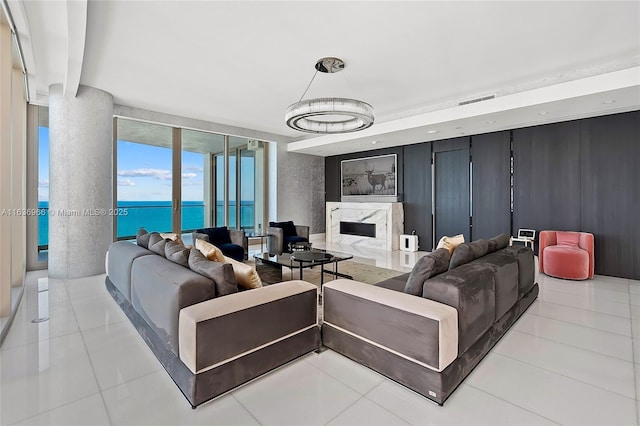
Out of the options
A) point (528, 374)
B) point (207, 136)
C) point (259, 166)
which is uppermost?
point (207, 136)

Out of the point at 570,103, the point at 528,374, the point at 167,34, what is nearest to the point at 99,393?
the point at 528,374

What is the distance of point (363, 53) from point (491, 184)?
170 inches

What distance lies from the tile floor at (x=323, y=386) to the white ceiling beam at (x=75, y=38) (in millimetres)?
2934

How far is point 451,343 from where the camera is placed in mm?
2000

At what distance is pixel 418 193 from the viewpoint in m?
7.85

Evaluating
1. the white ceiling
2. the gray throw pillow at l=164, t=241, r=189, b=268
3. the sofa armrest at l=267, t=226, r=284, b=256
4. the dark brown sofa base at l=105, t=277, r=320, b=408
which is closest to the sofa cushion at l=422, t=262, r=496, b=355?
the dark brown sofa base at l=105, t=277, r=320, b=408

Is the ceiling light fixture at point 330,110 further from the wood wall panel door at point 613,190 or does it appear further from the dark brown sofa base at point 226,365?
the wood wall panel door at point 613,190

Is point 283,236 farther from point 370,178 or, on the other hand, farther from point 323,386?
point 323,386

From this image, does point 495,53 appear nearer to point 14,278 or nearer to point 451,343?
point 451,343

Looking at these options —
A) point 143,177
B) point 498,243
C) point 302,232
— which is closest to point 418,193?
point 302,232

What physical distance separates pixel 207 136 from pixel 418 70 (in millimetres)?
5244

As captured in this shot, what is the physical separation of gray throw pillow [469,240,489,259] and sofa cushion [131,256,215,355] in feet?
7.68

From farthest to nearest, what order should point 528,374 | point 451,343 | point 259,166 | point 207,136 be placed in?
1. point 259,166
2. point 207,136
3. point 528,374
4. point 451,343

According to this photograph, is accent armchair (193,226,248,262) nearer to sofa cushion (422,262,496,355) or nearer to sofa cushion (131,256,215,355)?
sofa cushion (131,256,215,355)
